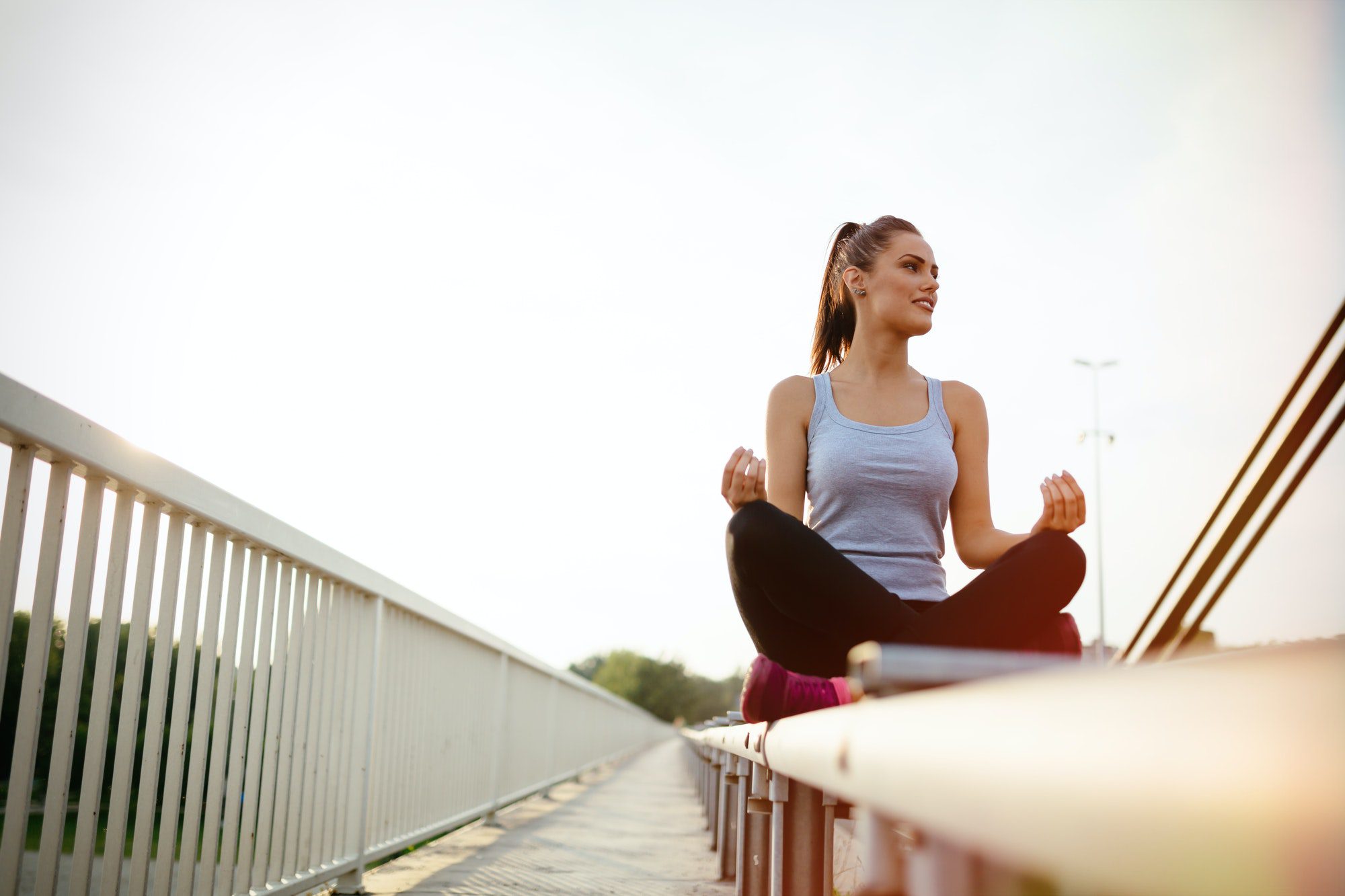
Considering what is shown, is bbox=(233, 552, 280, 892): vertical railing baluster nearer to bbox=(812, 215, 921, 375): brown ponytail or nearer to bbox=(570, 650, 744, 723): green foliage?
bbox=(812, 215, 921, 375): brown ponytail

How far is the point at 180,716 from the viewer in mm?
2393

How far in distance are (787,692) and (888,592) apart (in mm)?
326

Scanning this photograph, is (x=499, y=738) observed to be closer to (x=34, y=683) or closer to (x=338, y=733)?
(x=338, y=733)

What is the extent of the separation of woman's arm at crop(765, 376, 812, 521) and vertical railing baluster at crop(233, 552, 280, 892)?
149 centimetres

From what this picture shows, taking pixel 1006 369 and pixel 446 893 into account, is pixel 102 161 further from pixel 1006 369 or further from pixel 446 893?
pixel 1006 369

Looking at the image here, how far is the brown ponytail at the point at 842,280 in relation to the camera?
2861mm

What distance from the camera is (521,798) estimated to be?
27.9 ft

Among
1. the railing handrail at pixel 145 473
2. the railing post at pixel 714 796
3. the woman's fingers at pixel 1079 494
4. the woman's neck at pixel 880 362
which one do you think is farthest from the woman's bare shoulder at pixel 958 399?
the railing post at pixel 714 796

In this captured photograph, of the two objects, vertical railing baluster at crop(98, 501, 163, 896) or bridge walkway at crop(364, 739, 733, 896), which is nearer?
vertical railing baluster at crop(98, 501, 163, 896)

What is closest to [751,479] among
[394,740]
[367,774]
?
[367,774]

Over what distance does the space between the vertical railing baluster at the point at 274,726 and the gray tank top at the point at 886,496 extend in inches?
64.3

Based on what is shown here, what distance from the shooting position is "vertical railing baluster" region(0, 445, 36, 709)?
69.5 inches

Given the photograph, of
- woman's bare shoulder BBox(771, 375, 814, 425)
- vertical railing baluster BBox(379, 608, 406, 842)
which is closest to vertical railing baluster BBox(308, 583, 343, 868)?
vertical railing baluster BBox(379, 608, 406, 842)

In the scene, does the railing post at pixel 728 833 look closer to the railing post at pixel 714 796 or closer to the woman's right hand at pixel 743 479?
the railing post at pixel 714 796
